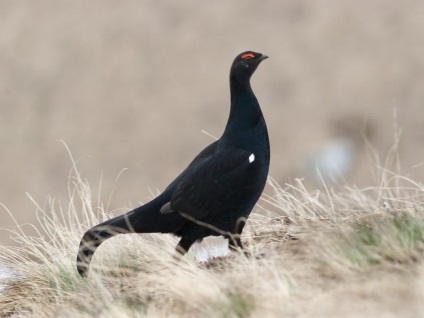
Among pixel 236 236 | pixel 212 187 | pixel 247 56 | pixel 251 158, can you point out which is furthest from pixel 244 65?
pixel 236 236

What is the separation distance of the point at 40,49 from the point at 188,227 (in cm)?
2046

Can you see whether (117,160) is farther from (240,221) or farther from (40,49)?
(240,221)

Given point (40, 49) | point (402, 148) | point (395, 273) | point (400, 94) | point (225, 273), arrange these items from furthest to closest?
point (40, 49)
point (400, 94)
point (402, 148)
point (225, 273)
point (395, 273)

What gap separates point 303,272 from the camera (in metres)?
5.13

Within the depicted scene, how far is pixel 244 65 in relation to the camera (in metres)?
6.20

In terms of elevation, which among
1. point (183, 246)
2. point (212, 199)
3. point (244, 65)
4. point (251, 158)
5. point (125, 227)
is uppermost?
point (244, 65)

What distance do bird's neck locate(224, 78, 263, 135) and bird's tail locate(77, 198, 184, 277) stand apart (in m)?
0.63

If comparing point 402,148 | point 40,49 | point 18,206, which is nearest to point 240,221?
point 18,206

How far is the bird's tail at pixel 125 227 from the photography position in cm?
585

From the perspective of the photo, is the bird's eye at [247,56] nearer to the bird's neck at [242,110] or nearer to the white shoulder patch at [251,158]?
the bird's neck at [242,110]

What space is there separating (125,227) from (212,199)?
539 mm

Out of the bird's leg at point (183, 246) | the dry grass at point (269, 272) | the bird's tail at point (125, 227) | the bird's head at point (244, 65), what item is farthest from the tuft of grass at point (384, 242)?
the bird's head at point (244, 65)

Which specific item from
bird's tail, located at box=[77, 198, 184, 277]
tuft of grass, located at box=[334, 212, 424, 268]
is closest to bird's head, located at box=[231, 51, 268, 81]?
bird's tail, located at box=[77, 198, 184, 277]

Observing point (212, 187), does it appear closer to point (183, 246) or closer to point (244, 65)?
point (183, 246)
